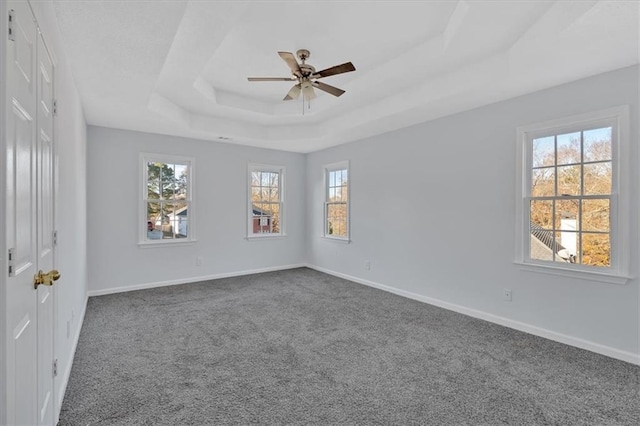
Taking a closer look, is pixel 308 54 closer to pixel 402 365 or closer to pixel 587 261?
pixel 402 365

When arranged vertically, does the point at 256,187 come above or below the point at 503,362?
above

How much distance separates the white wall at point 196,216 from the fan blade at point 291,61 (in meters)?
3.13

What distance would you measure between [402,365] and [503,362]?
0.86 metres

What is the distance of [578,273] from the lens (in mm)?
3100

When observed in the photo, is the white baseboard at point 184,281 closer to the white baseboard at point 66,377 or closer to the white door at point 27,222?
the white baseboard at point 66,377

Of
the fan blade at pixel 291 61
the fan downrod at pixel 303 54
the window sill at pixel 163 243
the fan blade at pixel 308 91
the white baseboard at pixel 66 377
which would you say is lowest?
the white baseboard at pixel 66 377

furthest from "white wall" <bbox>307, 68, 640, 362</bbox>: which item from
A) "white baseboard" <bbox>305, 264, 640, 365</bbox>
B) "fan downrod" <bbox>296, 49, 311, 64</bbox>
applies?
"fan downrod" <bbox>296, 49, 311, 64</bbox>

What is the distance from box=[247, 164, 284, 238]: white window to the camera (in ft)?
20.6

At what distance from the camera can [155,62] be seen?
2.81 meters

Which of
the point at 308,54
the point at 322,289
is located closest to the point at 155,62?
the point at 308,54

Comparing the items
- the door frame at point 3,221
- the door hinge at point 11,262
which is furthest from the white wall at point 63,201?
the door hinge at point 11,262

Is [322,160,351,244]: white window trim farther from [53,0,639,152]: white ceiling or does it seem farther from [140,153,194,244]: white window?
[140,153,194,244]: white window

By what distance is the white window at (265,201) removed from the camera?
20.6 feet

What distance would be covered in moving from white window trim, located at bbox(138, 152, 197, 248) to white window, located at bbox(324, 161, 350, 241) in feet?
7.91
